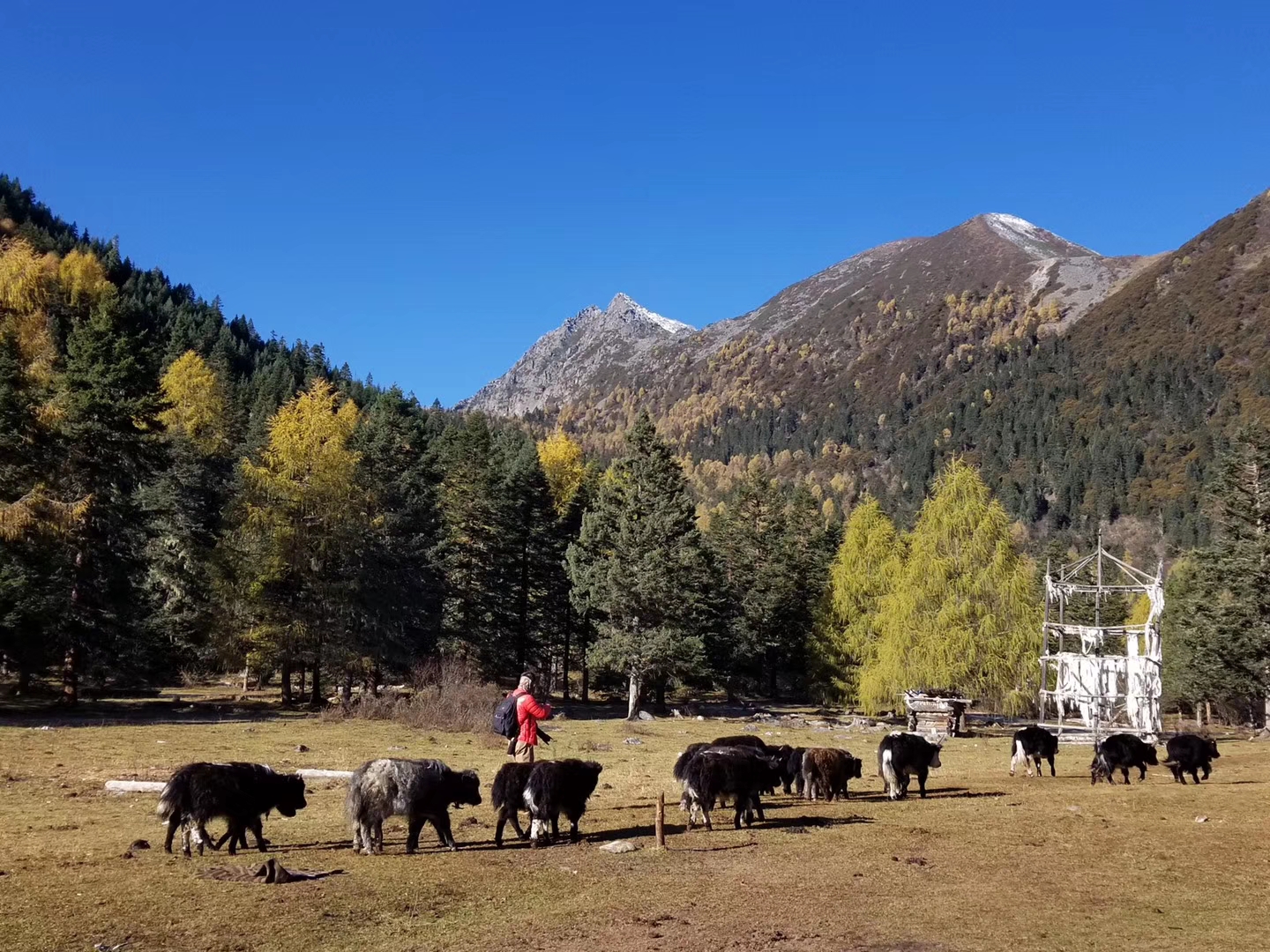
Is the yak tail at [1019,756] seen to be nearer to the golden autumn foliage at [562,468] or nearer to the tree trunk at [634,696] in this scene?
the tree trunk at [634,696]

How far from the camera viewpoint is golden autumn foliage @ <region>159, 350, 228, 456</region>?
2859 inches

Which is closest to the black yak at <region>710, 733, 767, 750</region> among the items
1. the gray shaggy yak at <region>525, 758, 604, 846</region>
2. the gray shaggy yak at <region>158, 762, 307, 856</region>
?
the gray shaggy yak at <region>525, 758, 604, 846</region>

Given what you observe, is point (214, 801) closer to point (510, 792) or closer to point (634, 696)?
point (510, 792)

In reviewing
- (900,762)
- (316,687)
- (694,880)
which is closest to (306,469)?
(316,687)

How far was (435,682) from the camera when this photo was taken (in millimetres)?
39750

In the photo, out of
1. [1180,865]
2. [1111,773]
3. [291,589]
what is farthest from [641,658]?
[1180,865]

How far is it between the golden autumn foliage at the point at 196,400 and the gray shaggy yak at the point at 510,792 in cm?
6147

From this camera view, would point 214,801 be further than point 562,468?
No

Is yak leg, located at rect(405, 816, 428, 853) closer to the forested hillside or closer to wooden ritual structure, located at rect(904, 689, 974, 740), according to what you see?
the forested hillside

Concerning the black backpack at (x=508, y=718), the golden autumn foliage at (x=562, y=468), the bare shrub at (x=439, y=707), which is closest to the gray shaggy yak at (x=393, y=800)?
the black backpack at (x=508, y=718)

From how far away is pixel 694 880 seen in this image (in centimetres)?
1170

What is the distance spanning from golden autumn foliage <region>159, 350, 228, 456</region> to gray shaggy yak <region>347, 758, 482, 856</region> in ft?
202

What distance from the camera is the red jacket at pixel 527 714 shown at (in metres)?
15.0

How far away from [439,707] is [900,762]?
64.1 ft
